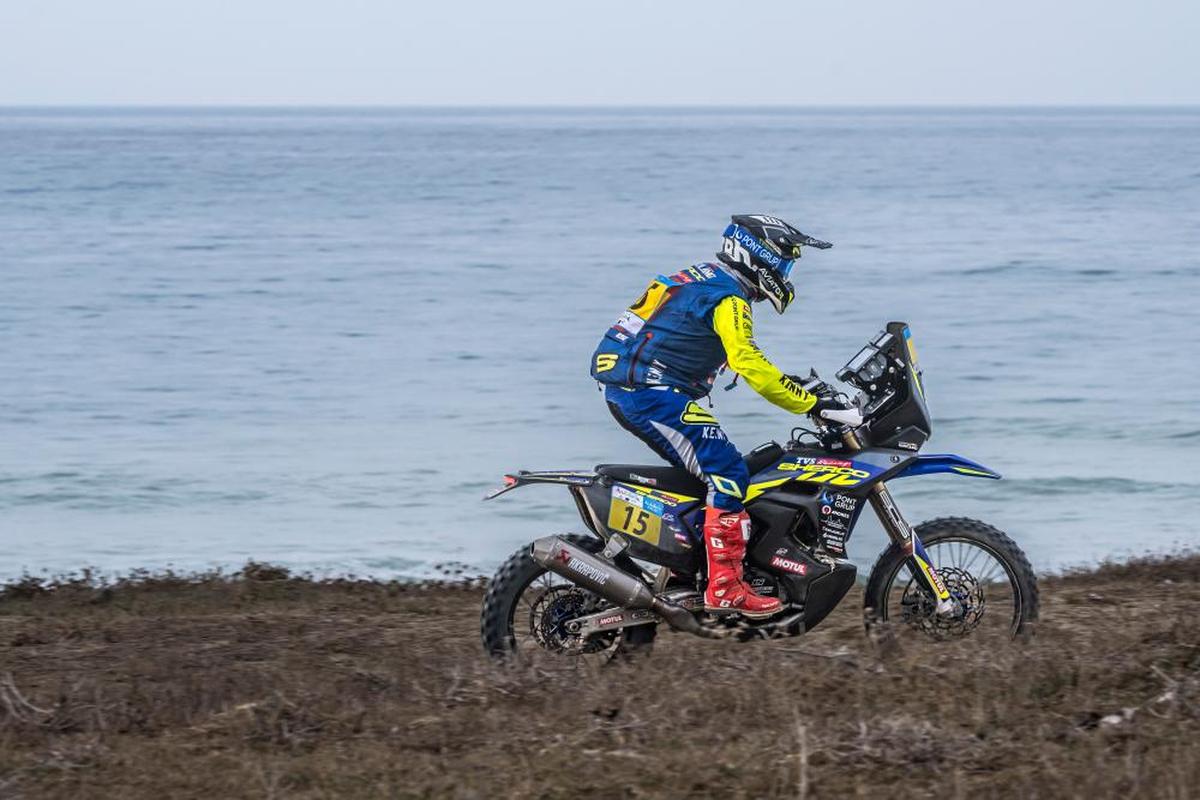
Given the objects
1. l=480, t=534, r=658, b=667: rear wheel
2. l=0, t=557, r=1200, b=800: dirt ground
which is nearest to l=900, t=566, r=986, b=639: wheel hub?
l=0, t=557, r=1200, b=800: dirt ground

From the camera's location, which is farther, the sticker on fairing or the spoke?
the spoke

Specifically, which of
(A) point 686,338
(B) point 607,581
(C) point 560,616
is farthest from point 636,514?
(A) point 686,338

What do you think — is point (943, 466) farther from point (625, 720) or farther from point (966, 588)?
point (625, 720)

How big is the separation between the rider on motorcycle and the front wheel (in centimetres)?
65

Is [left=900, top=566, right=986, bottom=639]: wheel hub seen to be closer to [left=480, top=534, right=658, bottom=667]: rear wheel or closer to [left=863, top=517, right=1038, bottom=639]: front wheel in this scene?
[left=863, top=517, right=1038, bottom=639]: front wheel

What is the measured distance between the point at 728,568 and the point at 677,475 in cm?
55

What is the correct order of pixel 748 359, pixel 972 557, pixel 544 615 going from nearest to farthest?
1. pixel 748 359
2. pixel 544 615
3. pixel 972 557

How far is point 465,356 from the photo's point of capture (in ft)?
89.9

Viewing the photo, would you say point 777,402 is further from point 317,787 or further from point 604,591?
point 317,787

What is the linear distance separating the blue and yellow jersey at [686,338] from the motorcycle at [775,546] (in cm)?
40

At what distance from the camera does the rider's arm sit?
7.25 metres

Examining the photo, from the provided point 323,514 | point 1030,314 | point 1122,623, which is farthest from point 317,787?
point 1030,314

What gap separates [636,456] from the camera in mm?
18484

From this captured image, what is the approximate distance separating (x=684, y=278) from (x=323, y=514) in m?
9.17
